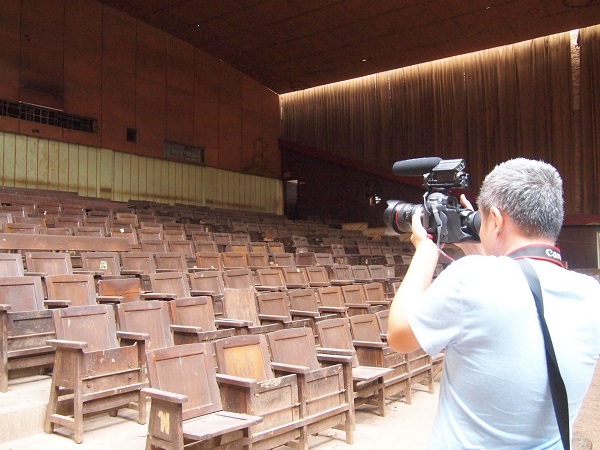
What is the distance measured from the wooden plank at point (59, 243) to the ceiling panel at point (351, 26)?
13.6 ft

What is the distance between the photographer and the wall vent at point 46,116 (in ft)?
20.6

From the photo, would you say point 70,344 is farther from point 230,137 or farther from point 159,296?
point 230,137

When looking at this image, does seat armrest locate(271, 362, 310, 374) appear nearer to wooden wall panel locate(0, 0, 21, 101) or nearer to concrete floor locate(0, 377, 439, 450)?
concrete floor locate(0, 377, 439, 450)

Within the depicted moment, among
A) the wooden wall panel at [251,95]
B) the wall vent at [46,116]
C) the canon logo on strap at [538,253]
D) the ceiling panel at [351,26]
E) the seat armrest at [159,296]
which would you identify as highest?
the ceiling panel at [351,26]

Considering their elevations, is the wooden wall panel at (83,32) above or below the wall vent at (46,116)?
above

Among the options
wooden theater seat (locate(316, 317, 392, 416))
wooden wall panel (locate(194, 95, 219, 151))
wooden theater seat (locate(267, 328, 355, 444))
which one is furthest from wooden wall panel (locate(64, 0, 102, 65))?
wooden theater seat (locate(267, 328, 355, 444))

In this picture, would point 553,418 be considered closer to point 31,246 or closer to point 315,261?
point 31,246

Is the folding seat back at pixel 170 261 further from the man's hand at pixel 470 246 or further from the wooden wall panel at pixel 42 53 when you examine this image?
the wooden wall panel at pixel 42 53

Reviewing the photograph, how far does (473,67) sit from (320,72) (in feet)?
7.34

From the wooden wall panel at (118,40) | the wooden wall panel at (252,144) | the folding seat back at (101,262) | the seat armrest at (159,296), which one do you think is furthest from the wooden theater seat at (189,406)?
the wooden wall panel at (252,144)

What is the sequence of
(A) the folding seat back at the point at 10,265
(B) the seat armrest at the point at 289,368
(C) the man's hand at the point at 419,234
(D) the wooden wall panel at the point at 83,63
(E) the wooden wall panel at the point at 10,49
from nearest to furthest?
(C) the man's hand at the point at 419,234 → (B) the seat armrest at the point at 289,368 → (A) the folding seat back at the point at 10,265 → (E) the wooden wall panel at the point at 10,49 → (D) the wooden wall panel at the point at 83,63

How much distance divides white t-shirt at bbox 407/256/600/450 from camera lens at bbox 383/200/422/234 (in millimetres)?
186

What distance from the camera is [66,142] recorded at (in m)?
6.77

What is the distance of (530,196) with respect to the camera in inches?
25.3
